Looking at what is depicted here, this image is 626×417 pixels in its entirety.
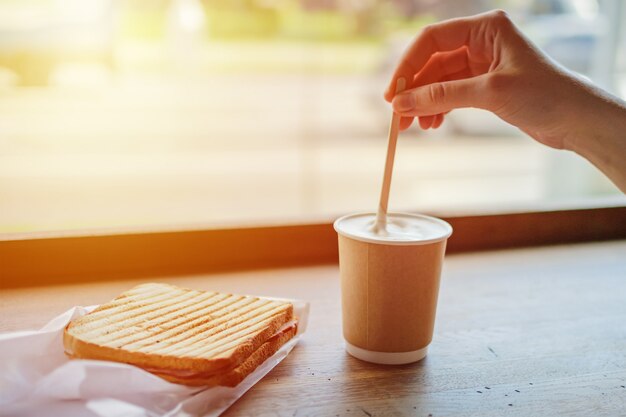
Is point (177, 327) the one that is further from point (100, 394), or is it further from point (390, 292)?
point (390, 292)

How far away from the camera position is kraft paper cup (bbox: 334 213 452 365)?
31.8 inches

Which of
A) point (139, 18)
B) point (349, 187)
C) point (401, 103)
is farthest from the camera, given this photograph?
point (349, 187)

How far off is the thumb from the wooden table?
0.36 m

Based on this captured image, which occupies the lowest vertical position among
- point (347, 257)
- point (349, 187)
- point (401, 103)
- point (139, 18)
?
point (349, 187)

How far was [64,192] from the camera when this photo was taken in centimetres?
268

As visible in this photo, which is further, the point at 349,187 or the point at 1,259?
the point at 349,187

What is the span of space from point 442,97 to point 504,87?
0.31ft

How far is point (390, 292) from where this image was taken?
0.82 meters

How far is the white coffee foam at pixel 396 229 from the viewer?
81 centimetres

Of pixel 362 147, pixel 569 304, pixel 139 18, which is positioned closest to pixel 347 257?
pixel 569 304

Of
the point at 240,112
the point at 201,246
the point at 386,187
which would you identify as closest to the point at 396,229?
the point at 386,187

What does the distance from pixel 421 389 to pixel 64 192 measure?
2.25 metres

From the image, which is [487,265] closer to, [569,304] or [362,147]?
[569,304]

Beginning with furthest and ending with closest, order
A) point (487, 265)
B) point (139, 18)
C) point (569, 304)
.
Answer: point (139, 18)
point (487, 265)
point (569, 304)
